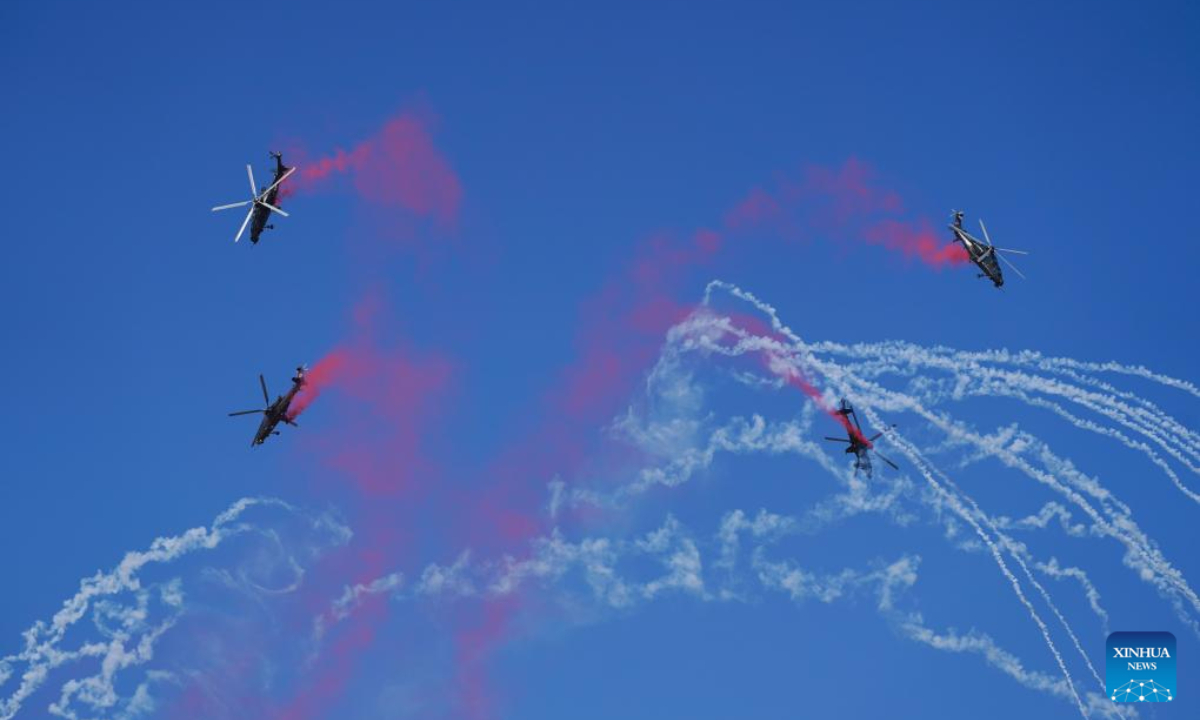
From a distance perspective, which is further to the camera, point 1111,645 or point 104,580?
point 104,580

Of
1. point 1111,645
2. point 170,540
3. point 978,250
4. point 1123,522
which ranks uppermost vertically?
point 978,250

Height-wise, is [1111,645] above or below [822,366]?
below

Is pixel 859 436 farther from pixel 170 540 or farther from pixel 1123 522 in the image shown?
pixel 170 540

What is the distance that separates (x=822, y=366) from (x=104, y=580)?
53.1 m

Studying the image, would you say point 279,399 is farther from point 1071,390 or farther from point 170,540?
point 1071,390

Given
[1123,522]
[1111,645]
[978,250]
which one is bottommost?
[1111,645]

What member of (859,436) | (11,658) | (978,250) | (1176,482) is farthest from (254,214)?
(1176,482)

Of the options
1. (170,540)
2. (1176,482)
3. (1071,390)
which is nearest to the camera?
(1176,482)

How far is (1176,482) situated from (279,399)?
192ft

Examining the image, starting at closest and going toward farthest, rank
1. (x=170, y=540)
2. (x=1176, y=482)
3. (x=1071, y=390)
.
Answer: (x=1176, y=482)
(x=1071, y=390)
(x=170, y=540)

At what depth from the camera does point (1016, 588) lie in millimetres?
91125

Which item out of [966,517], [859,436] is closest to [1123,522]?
[966,517]

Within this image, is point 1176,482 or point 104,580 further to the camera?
point 104,580

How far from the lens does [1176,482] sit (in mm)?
86750
